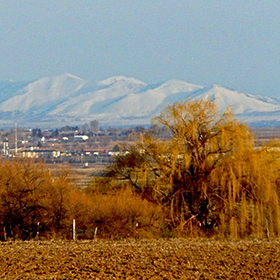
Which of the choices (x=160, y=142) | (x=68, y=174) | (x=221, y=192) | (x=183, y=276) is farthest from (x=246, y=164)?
(x=183, y=276)

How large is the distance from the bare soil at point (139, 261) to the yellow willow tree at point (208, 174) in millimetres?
8431

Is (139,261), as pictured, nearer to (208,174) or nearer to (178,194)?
(178,194)

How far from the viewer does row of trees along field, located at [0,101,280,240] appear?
2955 cm

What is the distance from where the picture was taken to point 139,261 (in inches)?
715

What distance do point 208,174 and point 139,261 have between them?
1243 cm

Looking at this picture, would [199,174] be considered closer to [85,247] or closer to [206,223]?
[206,223]

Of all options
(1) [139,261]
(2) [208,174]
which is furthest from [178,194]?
(1) [139,261]

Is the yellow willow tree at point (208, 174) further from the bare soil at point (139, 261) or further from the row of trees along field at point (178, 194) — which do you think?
the bare soil at point (139, 261)

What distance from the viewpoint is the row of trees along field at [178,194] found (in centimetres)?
2955

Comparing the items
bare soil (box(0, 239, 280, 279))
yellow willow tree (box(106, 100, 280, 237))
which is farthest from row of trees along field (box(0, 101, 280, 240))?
bare soil (box(0, 239, 280, 279))

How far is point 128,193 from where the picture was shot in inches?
1217

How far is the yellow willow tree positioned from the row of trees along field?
4 cm

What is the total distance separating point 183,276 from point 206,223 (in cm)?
1324

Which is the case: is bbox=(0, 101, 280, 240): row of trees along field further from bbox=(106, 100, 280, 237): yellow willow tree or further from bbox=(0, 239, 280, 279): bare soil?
bbox=(0, 239, 280, 279): bare soil
